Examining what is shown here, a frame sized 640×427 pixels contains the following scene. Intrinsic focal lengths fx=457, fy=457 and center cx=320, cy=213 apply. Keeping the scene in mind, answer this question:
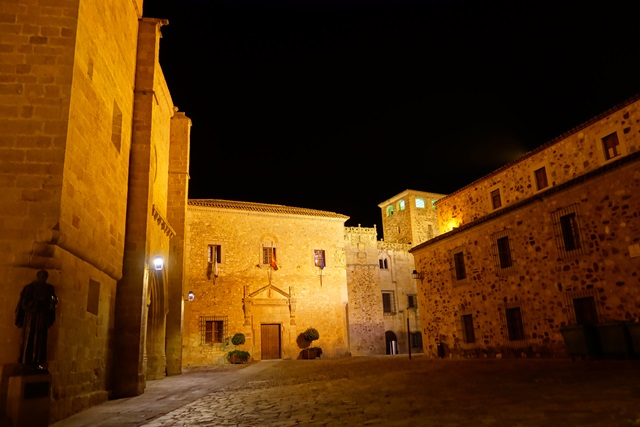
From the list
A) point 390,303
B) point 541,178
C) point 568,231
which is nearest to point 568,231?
point 568,231

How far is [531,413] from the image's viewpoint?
4938 mm

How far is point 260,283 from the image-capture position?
28047 millimetres

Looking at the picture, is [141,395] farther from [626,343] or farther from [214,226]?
[214,226]

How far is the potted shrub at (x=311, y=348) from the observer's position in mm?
27078

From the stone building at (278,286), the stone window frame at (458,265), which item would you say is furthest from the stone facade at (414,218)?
the stone window frame at (458,265)

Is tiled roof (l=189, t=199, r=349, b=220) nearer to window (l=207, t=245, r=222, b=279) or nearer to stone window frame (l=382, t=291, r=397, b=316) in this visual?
window (l=207, t=245, r=222, b=279)

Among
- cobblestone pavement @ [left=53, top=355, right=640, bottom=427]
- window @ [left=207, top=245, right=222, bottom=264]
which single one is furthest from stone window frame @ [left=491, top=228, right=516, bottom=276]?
window @ [left=207, top=245, right=222, bottom=264]

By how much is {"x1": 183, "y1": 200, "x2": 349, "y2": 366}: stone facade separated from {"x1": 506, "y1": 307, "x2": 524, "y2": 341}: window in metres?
14.6

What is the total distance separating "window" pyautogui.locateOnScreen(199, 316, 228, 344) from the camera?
2619 cm

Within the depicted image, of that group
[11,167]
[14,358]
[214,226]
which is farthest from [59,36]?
[214,226]

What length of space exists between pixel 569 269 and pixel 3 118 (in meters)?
14.3

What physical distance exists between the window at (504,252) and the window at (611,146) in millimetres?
4154

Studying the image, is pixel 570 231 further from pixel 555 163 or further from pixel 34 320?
pixel 34 320

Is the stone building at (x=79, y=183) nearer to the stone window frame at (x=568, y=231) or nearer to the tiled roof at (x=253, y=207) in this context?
the stone window frame at (x=568, y=231)
